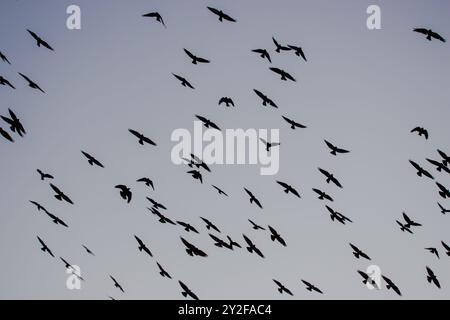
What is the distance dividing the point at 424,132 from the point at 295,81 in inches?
234

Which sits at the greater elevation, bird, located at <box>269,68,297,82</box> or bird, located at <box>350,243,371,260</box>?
bird, located at <box>269,68,297,82</box>

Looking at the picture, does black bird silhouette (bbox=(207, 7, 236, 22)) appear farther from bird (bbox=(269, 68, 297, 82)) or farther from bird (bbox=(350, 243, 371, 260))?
bird (bbox=(350, 243, 371, 260))

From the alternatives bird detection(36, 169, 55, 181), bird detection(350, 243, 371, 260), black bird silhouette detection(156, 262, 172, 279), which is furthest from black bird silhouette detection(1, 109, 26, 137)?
bird detection(350, 243, 371, 260)

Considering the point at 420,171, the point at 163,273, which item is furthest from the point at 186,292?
the point at 420,171

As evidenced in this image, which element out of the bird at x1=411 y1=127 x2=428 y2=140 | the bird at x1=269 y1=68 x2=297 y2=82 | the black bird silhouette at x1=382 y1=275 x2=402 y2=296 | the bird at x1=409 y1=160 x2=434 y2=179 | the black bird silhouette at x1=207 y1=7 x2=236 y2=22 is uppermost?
the black bird silhouette at x1=207 y1=7 x2=236 y2=22

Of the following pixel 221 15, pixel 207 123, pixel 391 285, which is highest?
pixel 221 15

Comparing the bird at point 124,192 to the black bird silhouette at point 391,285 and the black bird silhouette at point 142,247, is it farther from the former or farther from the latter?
the black bird silhouette at point 391,285

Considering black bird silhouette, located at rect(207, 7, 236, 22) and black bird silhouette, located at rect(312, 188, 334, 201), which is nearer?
black bird silhouette, located at rect(207, 7, 236, 22)

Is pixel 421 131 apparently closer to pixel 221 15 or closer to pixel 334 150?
pixel 334 150

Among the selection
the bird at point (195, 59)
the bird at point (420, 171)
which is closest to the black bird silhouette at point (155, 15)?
the bird at point (195, 59)

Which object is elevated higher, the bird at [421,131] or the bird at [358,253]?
the bird at [421,131]
